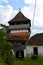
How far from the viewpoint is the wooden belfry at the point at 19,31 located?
5319 centimetres

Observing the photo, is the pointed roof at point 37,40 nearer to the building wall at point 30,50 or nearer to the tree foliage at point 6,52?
the building wall at point 30,50

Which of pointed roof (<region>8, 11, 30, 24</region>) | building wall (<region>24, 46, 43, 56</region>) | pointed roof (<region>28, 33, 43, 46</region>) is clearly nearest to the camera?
building wall (<region>24, 46, 43, 56</region>)

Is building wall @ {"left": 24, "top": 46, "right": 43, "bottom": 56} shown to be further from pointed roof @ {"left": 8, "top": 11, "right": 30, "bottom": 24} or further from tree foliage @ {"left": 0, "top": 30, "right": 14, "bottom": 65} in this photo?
tree foliage @ {"left": 0, "top": 30, "right": 14, "bottom": 65}

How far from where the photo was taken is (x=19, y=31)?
2379 inches

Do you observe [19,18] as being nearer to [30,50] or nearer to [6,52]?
[30,50]

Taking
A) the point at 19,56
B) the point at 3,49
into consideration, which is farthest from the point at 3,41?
the point at 19,56

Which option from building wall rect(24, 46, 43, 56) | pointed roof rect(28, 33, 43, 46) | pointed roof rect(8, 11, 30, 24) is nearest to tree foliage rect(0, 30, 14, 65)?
building wall rect(24, 46, 43, 56)

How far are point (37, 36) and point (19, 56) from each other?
5496mm

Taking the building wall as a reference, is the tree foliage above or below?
above

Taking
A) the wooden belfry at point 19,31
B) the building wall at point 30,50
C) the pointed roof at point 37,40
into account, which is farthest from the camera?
the wooden belfry at point 19,31

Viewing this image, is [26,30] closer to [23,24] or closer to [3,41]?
[23,24]

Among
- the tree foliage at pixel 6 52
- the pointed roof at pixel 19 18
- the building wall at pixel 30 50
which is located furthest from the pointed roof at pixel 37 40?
the tree foliage at pixel 6 52

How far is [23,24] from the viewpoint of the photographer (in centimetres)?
6012

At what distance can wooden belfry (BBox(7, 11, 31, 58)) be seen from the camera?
5319 centimetres
